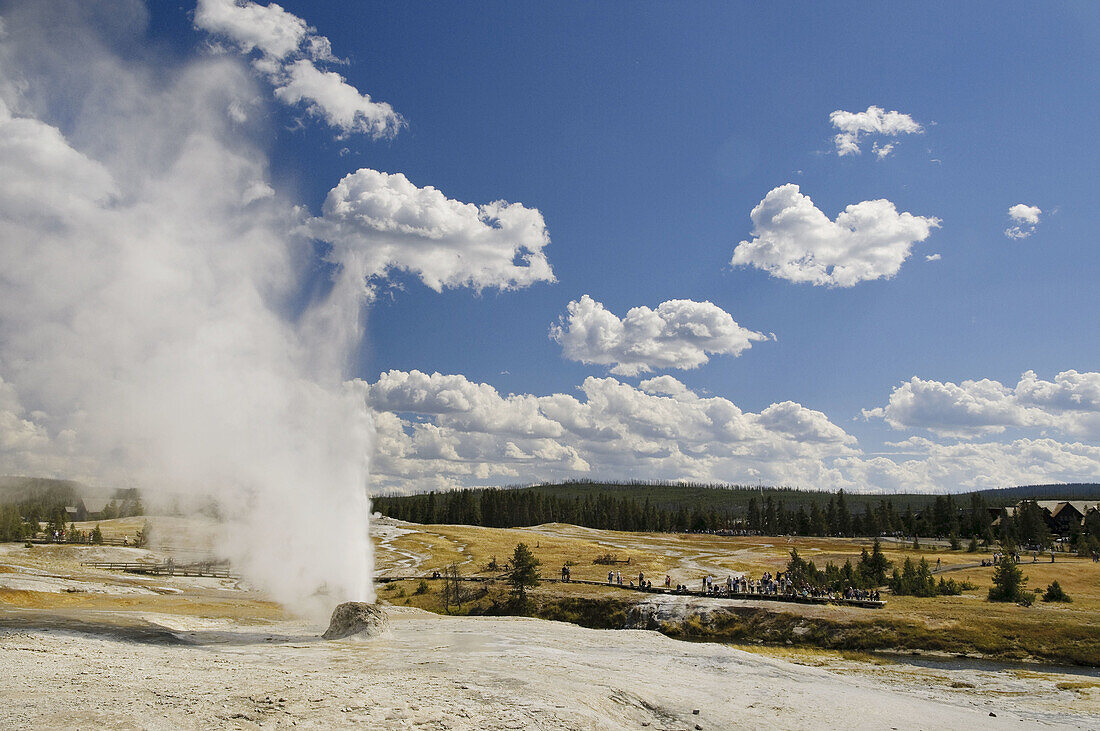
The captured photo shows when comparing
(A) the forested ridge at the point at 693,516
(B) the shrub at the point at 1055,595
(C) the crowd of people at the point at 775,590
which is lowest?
(A) the forested ridge at the point at 693,516

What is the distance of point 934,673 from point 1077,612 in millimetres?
19663

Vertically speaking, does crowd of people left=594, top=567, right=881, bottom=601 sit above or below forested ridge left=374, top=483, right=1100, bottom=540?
above

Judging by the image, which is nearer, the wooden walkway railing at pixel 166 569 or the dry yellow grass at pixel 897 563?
the dry yellow grass at pixel 897 563

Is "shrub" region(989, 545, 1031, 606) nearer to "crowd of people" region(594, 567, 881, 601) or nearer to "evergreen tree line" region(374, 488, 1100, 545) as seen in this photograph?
"crowd of people" region(594, 567, 881, 601)

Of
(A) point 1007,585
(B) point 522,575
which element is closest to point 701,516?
(A) point 1007,585

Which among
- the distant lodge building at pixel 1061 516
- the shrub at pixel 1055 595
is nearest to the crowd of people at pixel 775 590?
the shrub at pixel 1055 595

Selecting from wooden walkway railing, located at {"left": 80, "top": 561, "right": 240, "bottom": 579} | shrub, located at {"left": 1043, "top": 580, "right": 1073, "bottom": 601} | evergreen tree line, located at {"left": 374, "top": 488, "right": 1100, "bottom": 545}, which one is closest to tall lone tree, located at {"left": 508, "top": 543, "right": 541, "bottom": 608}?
wooden walkway railing, located at {"left": 80, "top": 561, "right": 240, "bottom": 579}

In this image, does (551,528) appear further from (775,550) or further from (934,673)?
(934,673)

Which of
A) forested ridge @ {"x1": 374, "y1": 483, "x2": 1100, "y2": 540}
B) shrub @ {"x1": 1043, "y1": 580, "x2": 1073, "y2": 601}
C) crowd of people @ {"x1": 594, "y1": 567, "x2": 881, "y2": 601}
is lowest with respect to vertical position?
forested ridge @ {"x1": 374, "y1": 483, "x2": 1100, "y2": 540}

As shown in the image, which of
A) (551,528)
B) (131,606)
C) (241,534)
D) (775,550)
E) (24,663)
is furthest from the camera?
(551,528)

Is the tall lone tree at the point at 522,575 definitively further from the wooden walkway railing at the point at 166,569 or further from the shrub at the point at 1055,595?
the shrub at the point at 1055,595

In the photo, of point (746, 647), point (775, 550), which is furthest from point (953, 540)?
point (746, 647)

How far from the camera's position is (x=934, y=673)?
30750 millimetres

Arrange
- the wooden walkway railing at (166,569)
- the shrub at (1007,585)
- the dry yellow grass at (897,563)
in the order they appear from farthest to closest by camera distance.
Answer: the wooden walkway railing at (166,569) < the shrub at (1007,585) < the dry yellow grass at (897,563)
